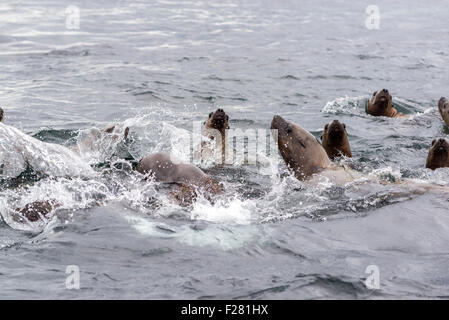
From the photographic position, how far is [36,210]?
5730 millimetres

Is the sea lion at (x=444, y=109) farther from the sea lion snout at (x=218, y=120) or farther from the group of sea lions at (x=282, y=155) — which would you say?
the sea lion snout at (x=218, y=120)

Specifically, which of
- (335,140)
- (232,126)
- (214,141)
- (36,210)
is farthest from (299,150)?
(232,126)

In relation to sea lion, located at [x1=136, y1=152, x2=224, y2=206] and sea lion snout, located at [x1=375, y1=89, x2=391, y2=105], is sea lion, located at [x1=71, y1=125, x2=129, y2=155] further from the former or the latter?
sea lion snout, located at [x1=375, y1=89, x2=391, y2=105]

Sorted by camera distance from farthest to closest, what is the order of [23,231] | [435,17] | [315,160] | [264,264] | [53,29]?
[435,17] < [53,29] < [315,160] < [23,231] < [264,264]

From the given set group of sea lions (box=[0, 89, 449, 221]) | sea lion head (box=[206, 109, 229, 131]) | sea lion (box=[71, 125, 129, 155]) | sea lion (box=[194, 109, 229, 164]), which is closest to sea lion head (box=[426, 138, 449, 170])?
group of sea lions (box=[0, 89, 449, 221])

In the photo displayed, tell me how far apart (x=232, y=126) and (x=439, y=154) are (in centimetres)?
359

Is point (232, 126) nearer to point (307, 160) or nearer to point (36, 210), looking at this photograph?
point (307, 160)

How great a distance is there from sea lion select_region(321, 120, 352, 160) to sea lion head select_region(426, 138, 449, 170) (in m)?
0.94

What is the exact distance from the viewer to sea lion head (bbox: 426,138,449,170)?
7551mm
